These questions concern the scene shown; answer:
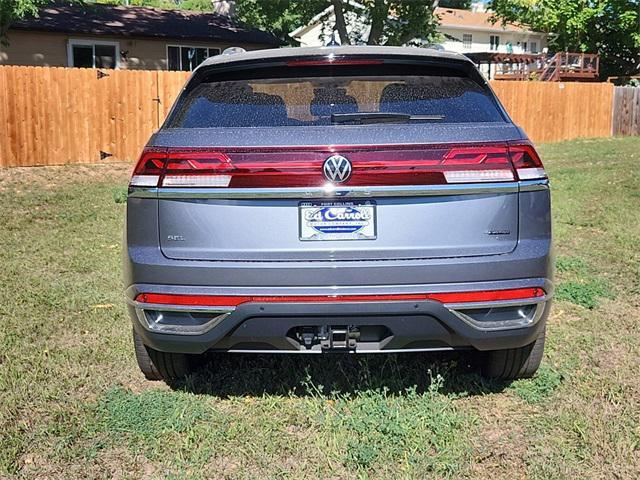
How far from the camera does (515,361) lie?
12.1ft

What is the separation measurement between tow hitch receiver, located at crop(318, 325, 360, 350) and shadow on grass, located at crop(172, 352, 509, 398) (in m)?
0.51

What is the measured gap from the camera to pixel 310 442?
321cm

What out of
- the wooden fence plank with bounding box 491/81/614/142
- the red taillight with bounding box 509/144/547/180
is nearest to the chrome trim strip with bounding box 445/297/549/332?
the red taillight with bounding box 509/144/547/180

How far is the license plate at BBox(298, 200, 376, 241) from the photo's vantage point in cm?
303

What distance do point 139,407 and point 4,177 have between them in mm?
9714

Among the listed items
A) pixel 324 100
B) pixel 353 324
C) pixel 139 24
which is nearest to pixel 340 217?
pixel 353 324

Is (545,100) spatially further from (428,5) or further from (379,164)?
→ (379,164)

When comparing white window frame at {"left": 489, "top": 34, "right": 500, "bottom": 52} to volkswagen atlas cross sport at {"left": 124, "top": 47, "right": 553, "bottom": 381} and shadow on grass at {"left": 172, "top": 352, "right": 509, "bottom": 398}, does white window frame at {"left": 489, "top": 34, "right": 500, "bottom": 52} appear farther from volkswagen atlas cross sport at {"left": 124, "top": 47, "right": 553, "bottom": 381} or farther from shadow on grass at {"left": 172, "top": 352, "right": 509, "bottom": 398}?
volkswagen atlas cross sport at {"left": 124, "top": 47, "right": 553, "bottom": 381}

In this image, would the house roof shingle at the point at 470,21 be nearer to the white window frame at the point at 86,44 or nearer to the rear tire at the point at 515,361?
the white window frame at the point at 86,44

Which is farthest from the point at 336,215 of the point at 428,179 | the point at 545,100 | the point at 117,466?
the point at 545,100

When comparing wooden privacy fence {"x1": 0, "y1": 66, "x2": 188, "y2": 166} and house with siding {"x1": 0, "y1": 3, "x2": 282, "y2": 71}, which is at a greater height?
house with siding {"x1": 0, "y1": 3, "x2": 282, "y2": 71}

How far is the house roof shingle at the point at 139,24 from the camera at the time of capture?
21316mm

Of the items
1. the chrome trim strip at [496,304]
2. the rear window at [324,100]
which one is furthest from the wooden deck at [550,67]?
the chrome trim strip at [496,304]

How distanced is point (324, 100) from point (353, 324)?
3.49 feet
